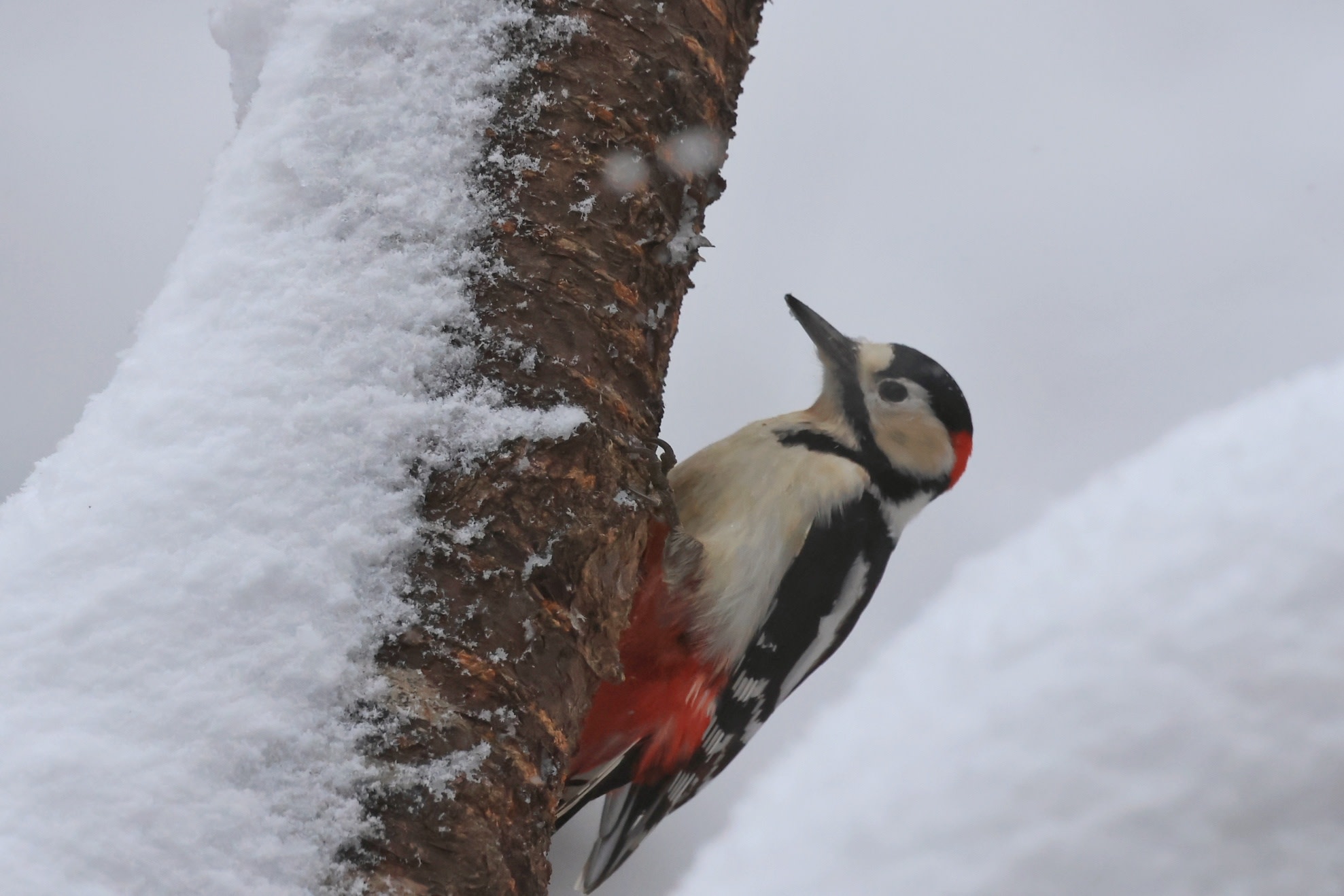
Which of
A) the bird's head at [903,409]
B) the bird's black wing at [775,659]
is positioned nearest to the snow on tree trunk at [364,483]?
the bird's black wing at [775,659]

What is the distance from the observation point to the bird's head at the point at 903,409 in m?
1.33

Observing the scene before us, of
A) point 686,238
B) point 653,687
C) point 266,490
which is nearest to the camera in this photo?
point 266,490

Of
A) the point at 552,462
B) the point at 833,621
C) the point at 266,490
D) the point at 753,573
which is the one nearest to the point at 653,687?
the point at 753,573

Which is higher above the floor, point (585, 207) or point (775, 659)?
point (585, 207)

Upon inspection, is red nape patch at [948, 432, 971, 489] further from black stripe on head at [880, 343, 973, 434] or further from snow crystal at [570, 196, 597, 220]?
snow crystal at [570, 196, 597, 220]

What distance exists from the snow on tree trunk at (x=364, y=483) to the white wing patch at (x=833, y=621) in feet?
1.64

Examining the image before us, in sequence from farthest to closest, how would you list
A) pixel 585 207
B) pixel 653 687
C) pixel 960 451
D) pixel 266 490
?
pixel 960 451
pixel 653 687
pixel 585 207
pixel 266 490

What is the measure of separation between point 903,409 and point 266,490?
3.03 ft

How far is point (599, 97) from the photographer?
0.79m

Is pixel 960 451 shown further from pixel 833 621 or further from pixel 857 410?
pixel 833 621

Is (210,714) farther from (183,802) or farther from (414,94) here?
(414,94)

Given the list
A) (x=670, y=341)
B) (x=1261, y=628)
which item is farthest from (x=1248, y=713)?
(x=670, y=341)

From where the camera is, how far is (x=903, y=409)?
1339mm

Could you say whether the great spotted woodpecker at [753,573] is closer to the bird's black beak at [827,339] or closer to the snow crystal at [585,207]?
the bird's black beak at [827,339]
